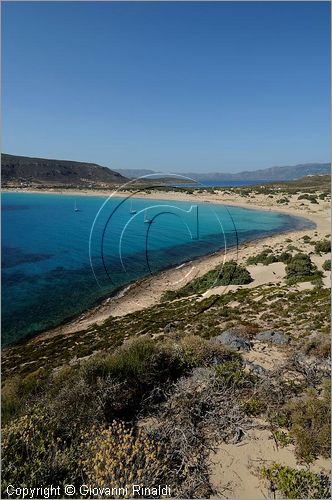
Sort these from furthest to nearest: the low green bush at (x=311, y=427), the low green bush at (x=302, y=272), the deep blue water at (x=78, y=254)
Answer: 1. the low green bush at (x=302, y=272)
2. the deep blue water at (x=78, y=254)
3. the low green bush at (x=311, y=427)

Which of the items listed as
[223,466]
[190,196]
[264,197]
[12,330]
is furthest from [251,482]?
[264,197]

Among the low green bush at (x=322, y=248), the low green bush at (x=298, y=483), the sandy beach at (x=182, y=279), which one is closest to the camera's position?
the low green bush at (x=298, y=483)

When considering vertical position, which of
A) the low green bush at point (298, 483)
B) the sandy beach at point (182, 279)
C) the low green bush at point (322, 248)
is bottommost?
the sandy beach at point (182, 279)

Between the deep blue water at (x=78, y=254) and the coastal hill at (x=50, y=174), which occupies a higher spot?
the coastal hill at (x=50, y=174)

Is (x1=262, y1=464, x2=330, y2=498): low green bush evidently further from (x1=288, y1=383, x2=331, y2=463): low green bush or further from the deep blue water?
the deep blue water

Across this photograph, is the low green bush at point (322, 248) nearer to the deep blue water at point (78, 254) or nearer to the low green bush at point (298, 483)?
the deep blue water at point (78, 254)

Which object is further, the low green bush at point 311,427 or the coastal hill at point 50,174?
the coastal hill at point 50,174

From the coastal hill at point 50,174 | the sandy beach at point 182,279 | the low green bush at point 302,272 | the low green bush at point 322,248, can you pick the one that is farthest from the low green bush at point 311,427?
the coastal hill at point 50,174

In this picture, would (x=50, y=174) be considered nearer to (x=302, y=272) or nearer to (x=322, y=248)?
(x=322, y=248)
